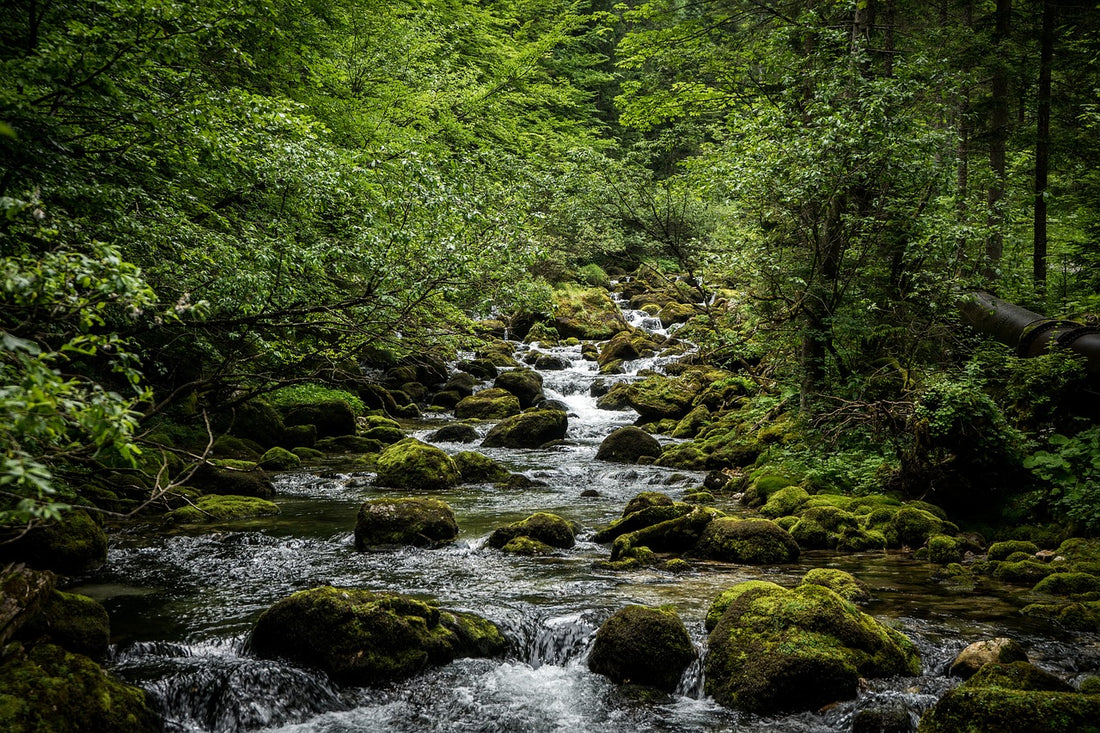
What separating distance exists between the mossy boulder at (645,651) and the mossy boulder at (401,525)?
4.36 m

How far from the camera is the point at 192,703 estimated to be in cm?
554

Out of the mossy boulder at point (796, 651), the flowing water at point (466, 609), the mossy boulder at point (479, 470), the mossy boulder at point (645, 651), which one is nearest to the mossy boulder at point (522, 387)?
the mossy boulder at point (479, 470)

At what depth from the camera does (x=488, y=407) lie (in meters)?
21.9

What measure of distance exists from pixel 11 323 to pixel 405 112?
12.9 meters

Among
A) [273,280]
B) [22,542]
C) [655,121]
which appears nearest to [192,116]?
[273,280]

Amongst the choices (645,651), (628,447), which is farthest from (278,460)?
(645,651)

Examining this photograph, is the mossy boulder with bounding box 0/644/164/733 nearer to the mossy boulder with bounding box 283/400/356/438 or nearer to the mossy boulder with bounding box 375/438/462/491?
the mossy boulder with bounding box 375/438/462/491

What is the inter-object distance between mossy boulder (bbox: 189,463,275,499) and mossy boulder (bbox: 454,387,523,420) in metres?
9.50

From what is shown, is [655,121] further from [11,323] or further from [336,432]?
[11,323]

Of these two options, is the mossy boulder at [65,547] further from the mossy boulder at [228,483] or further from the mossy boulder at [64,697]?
the mossy boulder at [228,483]

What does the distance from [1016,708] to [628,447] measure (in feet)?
40.9

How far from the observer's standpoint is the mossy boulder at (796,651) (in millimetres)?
5500

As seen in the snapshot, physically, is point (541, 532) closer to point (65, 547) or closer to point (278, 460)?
point (65, 547)

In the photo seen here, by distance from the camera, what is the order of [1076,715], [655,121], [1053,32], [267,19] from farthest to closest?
[655,121]
[1053,32]
[267,19]
[1076,715]
